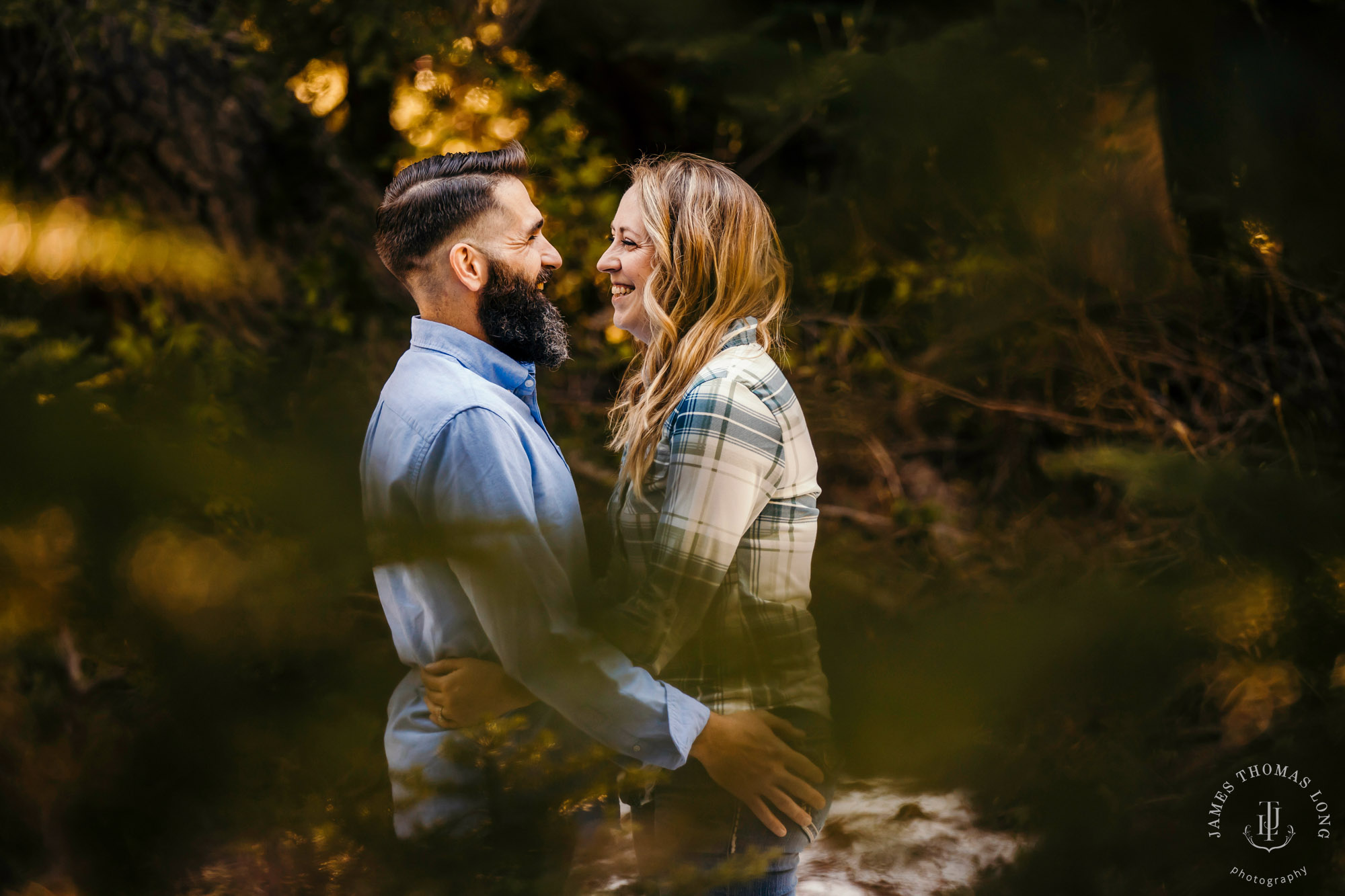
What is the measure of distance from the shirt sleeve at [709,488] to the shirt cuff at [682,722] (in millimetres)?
67

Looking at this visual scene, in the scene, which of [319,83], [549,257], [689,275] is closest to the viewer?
[689,275]

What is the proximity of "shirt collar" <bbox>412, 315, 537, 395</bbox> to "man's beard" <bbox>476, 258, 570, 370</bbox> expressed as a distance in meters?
0.03

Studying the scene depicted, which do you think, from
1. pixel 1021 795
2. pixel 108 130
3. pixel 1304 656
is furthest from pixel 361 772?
pixel 108 130

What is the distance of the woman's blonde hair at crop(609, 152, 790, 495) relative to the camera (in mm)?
1317

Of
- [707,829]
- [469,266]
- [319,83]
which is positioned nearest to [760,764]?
[707,829]

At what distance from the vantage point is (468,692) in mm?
836

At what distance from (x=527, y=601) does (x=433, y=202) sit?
1023 mm

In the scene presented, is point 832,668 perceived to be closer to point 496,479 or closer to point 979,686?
point 979,686

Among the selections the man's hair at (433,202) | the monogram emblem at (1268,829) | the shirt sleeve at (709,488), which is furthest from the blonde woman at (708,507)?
the monogram emblem at (1268,829)

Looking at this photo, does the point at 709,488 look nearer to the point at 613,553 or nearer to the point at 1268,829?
the point at 613,553

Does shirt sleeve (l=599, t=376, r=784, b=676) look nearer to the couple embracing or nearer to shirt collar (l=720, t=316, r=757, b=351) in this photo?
the couple embracing

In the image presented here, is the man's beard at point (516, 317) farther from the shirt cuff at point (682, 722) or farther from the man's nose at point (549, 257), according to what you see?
the shirt cuff at point (682, 722)

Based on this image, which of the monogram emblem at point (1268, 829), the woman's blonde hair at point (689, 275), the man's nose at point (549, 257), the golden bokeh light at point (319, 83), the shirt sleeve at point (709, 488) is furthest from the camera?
the golden bokeh light at point (319, 83)

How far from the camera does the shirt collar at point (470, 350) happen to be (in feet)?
4.46
